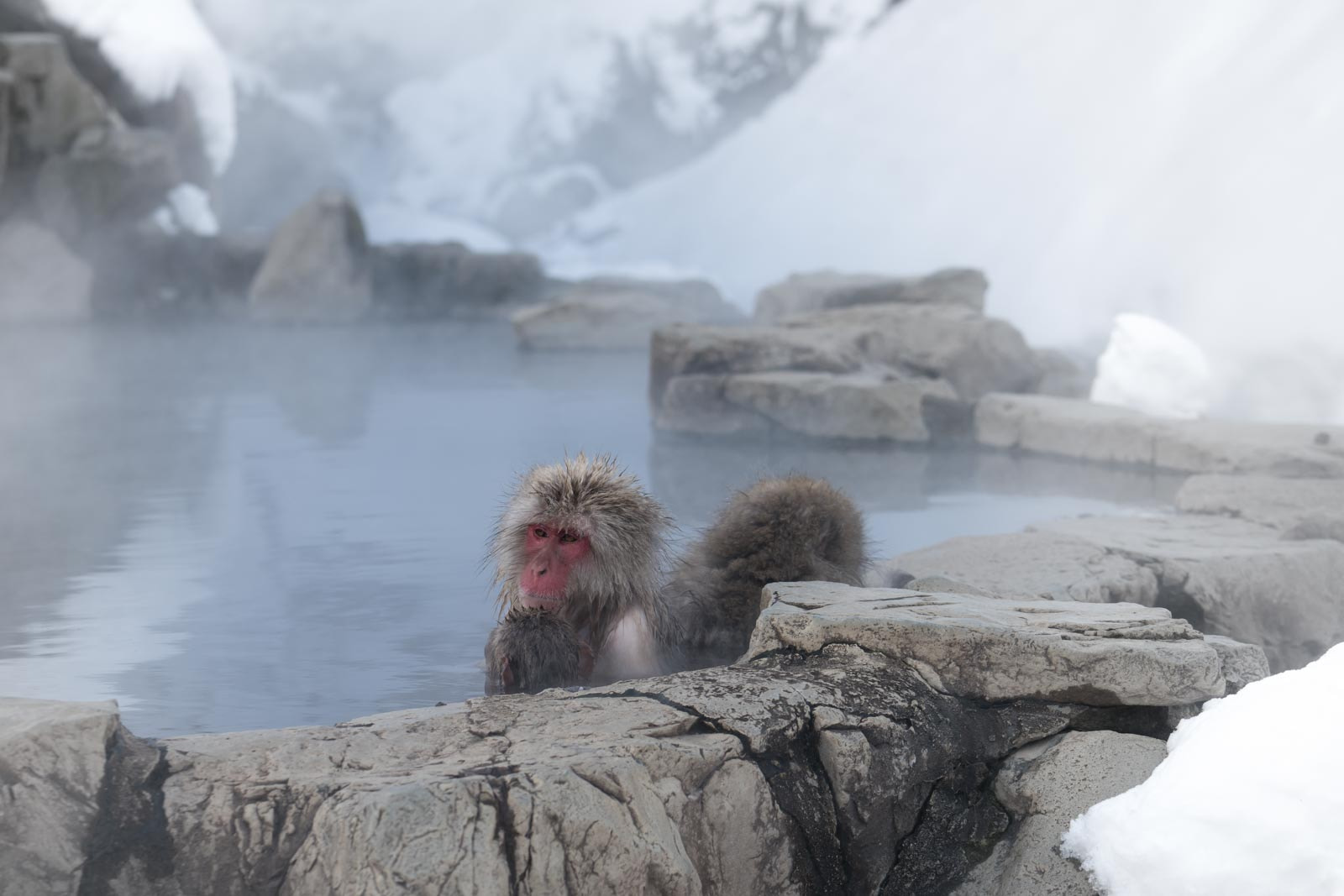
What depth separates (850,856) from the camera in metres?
1.79

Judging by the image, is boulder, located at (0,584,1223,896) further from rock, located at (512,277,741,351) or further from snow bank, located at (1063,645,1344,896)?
rock, located at (512,277,741,351)

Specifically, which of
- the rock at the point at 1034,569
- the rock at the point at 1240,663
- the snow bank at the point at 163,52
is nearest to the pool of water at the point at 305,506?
the rock at the point at 1034,569

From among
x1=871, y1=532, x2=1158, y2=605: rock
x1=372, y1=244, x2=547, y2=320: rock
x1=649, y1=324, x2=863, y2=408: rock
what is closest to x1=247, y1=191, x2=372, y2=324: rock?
x1=372, y1=244, x2=547, y2=320: rock

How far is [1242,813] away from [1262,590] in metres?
1.77

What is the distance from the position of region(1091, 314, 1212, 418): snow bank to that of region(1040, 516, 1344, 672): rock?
376 centimetres

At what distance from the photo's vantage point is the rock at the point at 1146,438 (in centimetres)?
494

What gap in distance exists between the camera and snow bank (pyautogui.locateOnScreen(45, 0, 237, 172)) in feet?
51.5

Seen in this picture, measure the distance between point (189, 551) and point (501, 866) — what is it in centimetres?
303

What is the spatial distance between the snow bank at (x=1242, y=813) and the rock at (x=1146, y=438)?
10.7 ft

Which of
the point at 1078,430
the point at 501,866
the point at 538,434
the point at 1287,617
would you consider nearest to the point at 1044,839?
the point at 501,866

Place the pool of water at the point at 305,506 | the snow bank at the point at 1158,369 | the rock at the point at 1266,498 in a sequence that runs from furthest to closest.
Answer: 1. the snow bank at the point at 1158,369
2. the rock at the point at 1266,498
3. the pool of water at the point at 305,506

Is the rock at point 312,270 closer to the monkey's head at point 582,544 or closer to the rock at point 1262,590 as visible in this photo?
the rock at point 1262,590

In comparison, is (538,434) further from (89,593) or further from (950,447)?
(89,593)

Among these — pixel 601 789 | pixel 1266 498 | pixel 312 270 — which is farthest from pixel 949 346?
pixel 312 270
